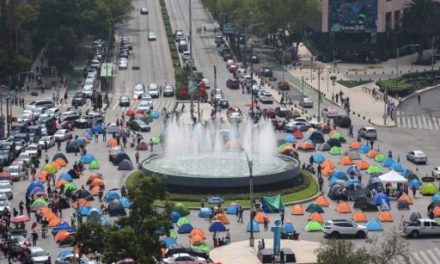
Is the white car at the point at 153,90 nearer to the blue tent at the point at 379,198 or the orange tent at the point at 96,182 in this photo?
the orange tent at the point at 96,182

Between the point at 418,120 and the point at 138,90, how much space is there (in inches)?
1436

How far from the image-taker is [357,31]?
610 ft

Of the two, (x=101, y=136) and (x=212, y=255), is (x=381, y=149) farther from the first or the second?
(x=212, y=255)

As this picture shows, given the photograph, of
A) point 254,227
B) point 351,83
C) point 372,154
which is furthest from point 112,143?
point 351,83

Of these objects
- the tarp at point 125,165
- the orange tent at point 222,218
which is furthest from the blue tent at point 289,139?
the orange tent at point 222,218

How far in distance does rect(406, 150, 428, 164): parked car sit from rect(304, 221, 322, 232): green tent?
89.5ft

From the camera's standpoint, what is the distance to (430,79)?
165125 mm

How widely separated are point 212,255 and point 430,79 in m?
87.0

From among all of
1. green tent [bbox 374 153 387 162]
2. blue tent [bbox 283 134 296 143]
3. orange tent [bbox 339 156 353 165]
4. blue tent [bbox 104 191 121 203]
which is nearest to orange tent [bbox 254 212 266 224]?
blue tent [bbox 104 191 121 203]

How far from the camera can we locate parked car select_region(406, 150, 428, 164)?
380 feet

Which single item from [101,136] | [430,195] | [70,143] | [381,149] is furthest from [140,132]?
[430,195]

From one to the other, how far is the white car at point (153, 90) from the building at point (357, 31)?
105 ft

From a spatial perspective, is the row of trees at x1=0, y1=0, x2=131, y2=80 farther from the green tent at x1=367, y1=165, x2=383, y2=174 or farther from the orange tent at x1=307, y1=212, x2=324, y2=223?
the orange tent at x1=307, y1=212, x2=324, y2=223

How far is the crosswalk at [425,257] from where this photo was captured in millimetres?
82250
